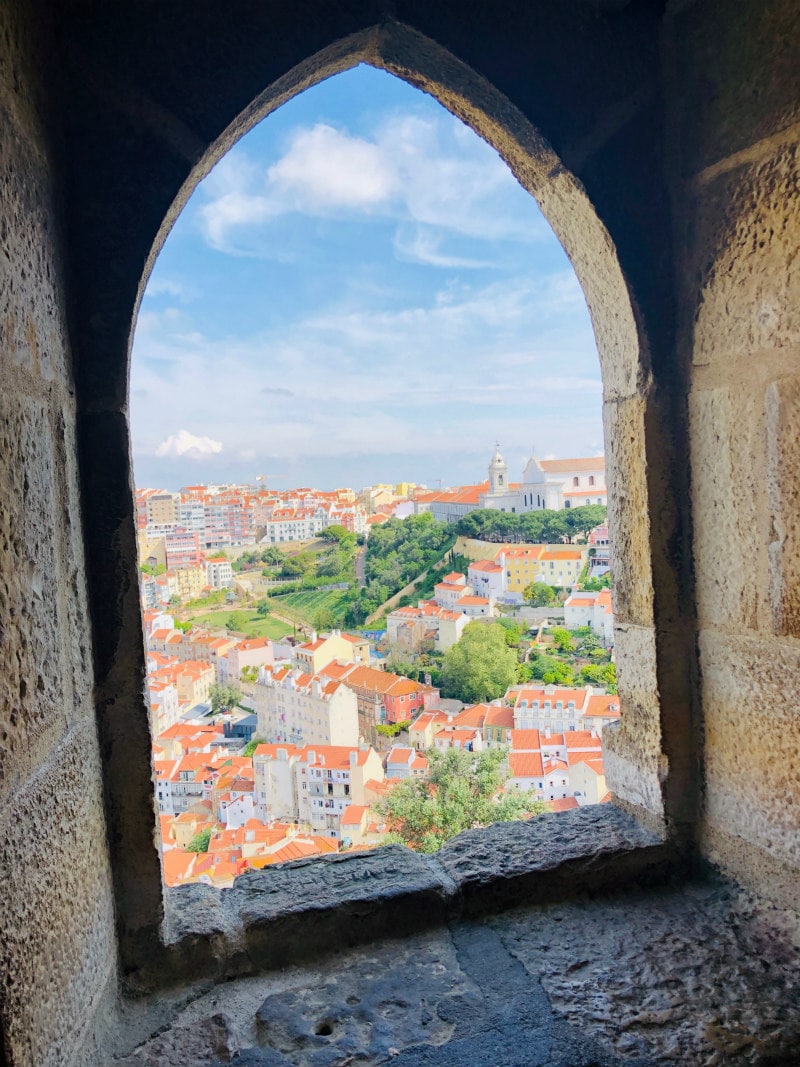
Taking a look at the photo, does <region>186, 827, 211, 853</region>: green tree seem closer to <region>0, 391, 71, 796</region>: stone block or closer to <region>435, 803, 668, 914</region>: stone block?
<region>435, 803, 668, 914</region>: stone block

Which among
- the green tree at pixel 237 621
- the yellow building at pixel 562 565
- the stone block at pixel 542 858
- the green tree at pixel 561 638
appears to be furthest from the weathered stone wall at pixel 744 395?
the green tree at pixel 237 621

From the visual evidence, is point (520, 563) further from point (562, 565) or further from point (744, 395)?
point (744, 395)

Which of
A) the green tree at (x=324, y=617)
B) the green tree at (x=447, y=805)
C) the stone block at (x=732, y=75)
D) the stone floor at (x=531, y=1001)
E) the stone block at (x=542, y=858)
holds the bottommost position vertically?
the green tree at (x=447, y=805)

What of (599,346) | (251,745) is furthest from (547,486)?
(251,745)

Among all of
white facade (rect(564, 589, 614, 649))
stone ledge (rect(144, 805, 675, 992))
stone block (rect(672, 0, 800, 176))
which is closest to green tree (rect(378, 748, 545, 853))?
stone ledge (rect(144, 805, 675, 992))

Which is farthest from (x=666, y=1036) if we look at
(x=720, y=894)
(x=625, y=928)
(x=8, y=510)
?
(x=8, y=510)

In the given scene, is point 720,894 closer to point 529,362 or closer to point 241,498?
point 241,498

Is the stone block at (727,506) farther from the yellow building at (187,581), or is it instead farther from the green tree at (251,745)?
the green tree at (251,745)
